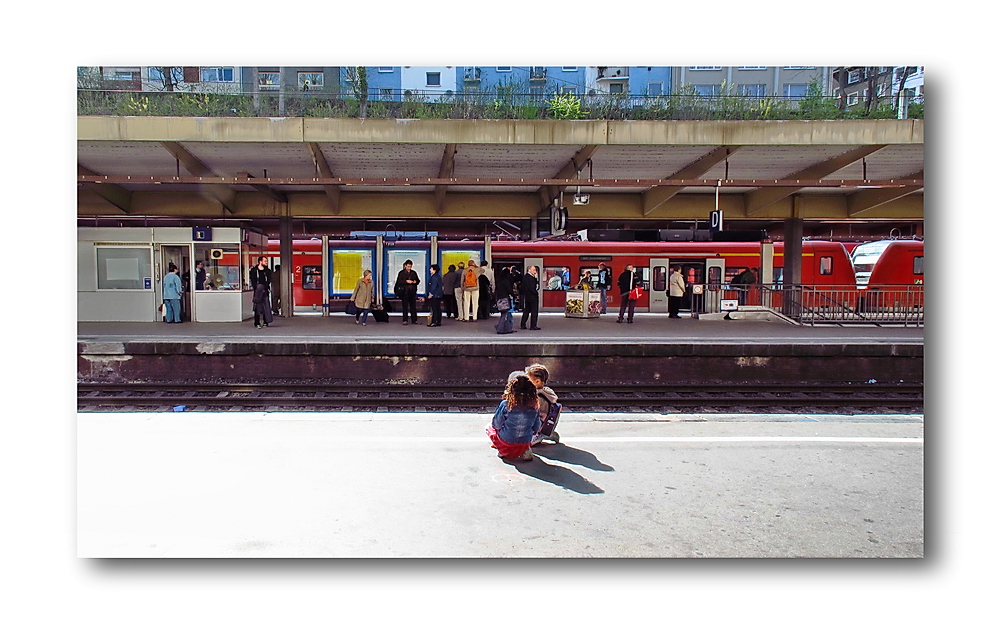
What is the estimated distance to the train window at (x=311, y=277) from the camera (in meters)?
20.5

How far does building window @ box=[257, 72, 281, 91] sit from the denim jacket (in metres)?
6.66

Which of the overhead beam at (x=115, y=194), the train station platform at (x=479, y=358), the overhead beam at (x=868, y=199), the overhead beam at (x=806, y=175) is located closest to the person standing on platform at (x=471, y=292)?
the train station platform at (x=479, y=358)

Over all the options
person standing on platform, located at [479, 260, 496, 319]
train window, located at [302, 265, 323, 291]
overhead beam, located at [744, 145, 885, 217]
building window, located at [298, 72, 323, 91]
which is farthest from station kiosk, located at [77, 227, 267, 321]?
overhead beam, located at [744, 145, 885, 217]

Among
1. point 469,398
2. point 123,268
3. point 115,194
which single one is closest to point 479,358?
point 469,398

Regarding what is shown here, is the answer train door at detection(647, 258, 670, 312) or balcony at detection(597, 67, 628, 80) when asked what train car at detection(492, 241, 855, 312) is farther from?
balcony at detection(597, 67, 628, 80)

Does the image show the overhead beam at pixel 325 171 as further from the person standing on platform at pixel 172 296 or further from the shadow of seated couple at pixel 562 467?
the shadow of seated couple at pixel 562 467

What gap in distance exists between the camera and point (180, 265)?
14.1 m

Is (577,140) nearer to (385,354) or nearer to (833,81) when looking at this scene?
(833,81)

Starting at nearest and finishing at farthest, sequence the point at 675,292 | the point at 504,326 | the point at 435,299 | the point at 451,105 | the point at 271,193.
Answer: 1. the point at 451,105
2. the point at 504,326
3. the point at 435,299
4. the point at 271,193
5. the point at 675,292

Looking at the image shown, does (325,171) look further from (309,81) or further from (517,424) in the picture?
(517,424)

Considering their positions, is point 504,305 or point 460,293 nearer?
point 504,305

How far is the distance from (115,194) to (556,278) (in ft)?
40.7

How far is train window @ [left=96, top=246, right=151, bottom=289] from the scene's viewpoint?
1359cm
